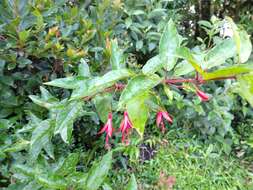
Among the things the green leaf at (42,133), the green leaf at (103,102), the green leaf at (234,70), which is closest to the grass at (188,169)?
the green leaf at (42,133)

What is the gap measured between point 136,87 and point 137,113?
5 cm

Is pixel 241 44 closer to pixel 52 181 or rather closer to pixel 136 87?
pixel 136 87

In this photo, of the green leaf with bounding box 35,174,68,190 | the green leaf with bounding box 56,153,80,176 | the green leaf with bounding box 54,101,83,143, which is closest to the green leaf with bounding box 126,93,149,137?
the green leaf with bounding box 54,101,83,143

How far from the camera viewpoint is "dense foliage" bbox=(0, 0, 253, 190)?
3.07 feet

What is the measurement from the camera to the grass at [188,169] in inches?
93.0

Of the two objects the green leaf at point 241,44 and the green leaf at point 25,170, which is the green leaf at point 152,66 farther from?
the green leaf at point 25,170

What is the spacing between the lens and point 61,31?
197 centimetres

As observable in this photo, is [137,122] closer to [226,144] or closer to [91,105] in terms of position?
[91,105]

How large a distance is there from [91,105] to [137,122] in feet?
4.09

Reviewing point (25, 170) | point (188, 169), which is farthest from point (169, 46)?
point (188, 169)

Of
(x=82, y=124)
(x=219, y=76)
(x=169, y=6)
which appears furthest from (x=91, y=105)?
(x=169, y=6)

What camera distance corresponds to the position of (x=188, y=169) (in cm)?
244

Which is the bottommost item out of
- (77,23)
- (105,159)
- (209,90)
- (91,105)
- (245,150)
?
(245,150)

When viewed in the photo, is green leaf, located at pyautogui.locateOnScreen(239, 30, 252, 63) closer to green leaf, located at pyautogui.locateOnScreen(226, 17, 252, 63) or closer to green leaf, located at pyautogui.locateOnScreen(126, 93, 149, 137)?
green leaf, located at pyautogui.locateOnScreen(226, 17, 252, 63)
